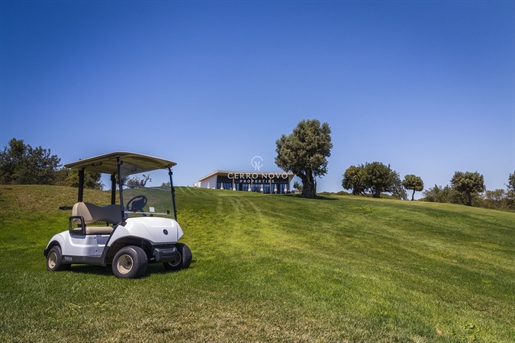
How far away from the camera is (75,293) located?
6457 mm

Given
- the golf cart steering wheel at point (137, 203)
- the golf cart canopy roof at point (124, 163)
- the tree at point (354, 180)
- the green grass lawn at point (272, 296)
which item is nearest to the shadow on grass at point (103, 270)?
the green grass lawn at point (272, 296)

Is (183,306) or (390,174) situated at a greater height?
(390,174)

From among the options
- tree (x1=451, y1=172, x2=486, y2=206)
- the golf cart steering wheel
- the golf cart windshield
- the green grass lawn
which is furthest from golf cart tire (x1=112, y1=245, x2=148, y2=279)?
tree (x1=451, y1=172, x2=486, y2=206)

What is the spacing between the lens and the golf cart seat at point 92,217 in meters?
9.01

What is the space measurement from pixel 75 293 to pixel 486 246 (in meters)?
19.5

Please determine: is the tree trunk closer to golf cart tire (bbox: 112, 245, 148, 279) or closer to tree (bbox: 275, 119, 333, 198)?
tree (bbox: 275, 119, 333, 198)

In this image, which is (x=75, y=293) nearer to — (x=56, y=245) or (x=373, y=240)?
(x=56, y=245)

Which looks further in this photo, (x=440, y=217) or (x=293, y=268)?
(x=440, y=217)

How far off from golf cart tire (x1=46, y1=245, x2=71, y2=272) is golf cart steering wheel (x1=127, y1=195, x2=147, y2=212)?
7.08 ft

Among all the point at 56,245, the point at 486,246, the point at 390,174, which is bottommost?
the point at 486,246

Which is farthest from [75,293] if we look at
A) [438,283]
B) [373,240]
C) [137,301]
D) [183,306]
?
[373,240]

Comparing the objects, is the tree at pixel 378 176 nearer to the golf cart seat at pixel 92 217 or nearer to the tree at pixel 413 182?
the tree at pixel 413 182

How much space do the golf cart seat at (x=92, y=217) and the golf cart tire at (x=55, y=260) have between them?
2.13 ft

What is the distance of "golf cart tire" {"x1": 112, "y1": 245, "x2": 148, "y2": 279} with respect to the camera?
25.7 feet
